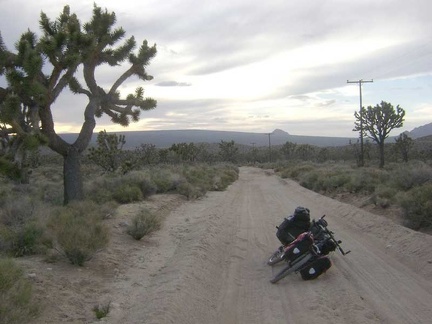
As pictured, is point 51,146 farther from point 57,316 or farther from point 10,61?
point 57,316

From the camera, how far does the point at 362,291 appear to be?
671 cm

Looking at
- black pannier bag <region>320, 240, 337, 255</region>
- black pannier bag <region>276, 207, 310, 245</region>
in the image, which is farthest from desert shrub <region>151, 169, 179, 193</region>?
black pannier bag <region>320, 240, 337, 255</region>

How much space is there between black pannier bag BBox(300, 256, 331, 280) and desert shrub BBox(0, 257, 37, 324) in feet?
13.5

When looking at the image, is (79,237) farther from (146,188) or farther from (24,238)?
(146,188)

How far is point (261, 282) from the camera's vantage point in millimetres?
7426

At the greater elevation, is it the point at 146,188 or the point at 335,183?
the point at 146,188

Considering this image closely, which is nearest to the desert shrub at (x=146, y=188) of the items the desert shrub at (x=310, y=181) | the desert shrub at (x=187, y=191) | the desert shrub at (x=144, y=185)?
the desert shrub at (x=144, y=185)

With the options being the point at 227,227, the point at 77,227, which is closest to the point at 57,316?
the point at 77,227

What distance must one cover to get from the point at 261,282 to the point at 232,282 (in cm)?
49

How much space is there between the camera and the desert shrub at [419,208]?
10.7m

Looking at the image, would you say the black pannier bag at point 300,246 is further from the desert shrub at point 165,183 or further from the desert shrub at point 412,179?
the desert shrub at point 165,183

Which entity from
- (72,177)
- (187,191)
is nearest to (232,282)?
(72,177)

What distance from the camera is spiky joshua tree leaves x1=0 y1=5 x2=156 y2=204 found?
11.6 metres

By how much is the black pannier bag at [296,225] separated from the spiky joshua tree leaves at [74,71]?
7.55 meters
